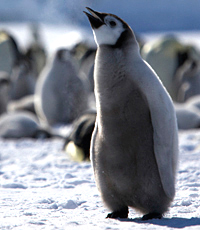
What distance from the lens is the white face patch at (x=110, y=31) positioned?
2529 mm

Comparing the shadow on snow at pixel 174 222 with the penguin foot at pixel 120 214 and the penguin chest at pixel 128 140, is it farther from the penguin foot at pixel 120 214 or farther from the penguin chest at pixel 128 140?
the penguin chest at pixel 128 140

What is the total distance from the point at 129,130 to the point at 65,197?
83 centimetres

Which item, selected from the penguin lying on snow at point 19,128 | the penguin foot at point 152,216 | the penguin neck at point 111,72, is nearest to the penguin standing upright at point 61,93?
the penguin lying on snow at point 19,128

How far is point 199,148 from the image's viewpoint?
16.6ft

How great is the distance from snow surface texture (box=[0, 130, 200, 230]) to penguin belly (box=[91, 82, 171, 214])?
4.8 inches

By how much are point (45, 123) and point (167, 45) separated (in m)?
5.15

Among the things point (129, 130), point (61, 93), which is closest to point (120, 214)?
point (129, 130)

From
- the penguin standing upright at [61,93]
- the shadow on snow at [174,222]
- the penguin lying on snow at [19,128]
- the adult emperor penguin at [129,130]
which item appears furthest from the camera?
the penguin standing upright at [61,93]

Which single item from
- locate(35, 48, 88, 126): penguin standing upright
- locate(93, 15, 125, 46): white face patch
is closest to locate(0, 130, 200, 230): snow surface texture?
locate(93, 15, 125, 46): white face patch

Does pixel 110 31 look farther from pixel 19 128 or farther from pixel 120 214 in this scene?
pixel 19 128

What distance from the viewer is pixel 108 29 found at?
2.53 meters

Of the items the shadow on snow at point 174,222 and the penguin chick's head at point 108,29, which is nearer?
the shadow on snow at point 174,222

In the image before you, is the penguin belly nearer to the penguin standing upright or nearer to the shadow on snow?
the shadow on snow

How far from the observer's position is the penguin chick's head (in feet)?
8.27
